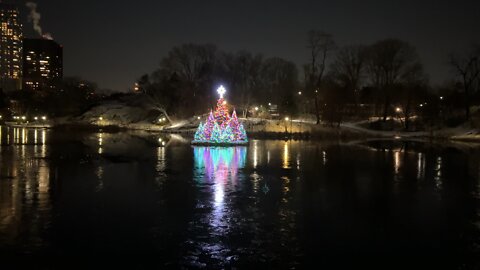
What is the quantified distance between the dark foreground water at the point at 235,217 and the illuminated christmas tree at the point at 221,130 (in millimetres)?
15785

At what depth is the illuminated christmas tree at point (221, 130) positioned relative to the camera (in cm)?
4016

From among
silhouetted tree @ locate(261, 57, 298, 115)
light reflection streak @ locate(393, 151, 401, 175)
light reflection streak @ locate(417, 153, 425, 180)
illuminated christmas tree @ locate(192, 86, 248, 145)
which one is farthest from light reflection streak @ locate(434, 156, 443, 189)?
silhouetted tree @ locate(261, 57, 298, 115)

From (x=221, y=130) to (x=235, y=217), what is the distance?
2720cm

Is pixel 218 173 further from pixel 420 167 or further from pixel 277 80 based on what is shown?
pixel 277 80

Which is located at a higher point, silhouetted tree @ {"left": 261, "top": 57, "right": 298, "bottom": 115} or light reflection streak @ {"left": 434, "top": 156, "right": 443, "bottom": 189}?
silhouetted tree @ {"left": 261, "top": 57, "right": 298, "bottom": 115}

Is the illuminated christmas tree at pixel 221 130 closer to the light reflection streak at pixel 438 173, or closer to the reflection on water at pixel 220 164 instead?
the reflection on water at pixel 220 164

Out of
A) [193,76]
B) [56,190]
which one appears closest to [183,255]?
[56,190]

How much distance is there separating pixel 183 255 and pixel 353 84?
69.7 meters

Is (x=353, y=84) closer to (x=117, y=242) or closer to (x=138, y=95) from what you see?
(x=138, y=95)

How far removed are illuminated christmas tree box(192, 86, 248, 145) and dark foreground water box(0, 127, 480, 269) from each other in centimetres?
1579

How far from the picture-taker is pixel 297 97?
310 feet

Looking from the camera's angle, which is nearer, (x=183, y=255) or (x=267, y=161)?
(x=183, y=255)

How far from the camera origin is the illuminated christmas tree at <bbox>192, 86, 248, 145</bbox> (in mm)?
40156

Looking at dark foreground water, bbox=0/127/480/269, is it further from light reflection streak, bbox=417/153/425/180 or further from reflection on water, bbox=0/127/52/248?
light reflection streak, bbox=417/153/425/180
